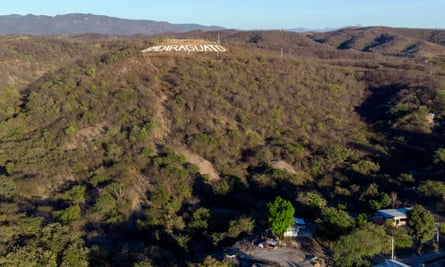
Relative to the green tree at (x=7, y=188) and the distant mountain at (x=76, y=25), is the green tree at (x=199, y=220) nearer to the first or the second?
the green tree at (x=7, y=188)

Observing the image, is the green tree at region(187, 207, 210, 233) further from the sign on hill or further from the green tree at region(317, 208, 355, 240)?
the sign on hill

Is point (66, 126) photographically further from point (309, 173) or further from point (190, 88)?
point (309, 173)

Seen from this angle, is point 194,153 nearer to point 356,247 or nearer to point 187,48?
point 356,247

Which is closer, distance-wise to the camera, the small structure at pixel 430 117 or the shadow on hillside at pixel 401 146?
the shadow on hillside at pixel 401 146

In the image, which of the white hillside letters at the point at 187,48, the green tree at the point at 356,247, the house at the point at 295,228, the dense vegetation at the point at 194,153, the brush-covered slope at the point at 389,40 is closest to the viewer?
the green tree at the point at 356,247

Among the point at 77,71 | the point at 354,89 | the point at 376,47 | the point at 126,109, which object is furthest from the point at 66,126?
the point at 376,47

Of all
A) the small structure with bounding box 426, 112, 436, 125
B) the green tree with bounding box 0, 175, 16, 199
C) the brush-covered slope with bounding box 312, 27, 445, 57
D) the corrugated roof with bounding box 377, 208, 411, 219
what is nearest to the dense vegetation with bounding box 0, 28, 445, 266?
the green tree with bounding box 0, 175, 16, 199

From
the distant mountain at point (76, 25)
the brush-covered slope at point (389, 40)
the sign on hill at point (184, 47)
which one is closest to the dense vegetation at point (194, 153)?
the sign on hill at point (184, 47)
